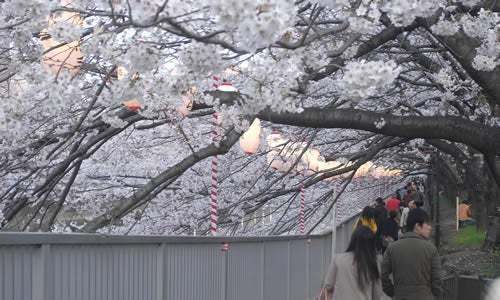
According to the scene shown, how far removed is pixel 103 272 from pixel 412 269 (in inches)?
116

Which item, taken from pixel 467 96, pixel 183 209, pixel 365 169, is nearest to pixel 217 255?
pixel 467 96

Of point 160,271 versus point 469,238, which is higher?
point 469,238

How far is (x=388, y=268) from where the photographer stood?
7570 mm

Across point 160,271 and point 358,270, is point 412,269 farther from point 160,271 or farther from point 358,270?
point 160,271

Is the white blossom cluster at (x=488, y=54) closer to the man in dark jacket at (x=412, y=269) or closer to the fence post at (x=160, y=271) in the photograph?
the man in dark jacket at (x=412, y=269)

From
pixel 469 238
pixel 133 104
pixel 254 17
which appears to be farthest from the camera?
pixel 469 238

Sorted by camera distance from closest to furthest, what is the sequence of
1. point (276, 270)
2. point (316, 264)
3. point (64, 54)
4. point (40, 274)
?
point (40, 274)
point (64, 54)
point (276, 270)
point (316, 264)

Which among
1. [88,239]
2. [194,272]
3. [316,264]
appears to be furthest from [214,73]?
[316,264]

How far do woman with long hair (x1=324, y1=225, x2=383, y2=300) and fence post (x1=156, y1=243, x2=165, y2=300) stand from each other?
1675 millimetres

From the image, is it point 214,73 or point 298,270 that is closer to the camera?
point 214,73

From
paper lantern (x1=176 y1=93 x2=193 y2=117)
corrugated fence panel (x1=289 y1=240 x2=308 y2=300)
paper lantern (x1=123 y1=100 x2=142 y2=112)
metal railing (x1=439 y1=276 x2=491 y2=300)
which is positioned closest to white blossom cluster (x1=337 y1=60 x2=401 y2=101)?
paper lantern (x1=123 y1=100 x2=142 y2=112)

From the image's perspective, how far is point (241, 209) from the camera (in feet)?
51.9

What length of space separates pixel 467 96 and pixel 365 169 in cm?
721

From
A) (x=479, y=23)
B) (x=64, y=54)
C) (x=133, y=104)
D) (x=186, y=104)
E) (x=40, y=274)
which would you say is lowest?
(x=40, y=274)
